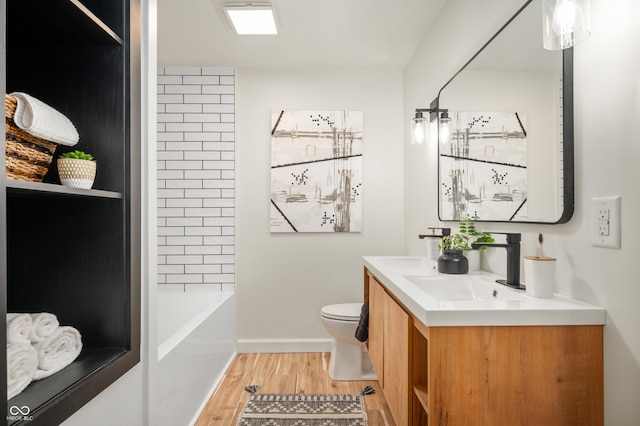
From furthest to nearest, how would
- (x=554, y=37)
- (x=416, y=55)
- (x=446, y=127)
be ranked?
(x=416, y=55) < (x=446, y=127) < (x=554, y=37)

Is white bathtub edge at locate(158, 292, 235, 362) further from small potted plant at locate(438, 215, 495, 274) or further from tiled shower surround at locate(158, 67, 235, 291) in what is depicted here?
small potted plant at locate(438, 215, 495, 274)

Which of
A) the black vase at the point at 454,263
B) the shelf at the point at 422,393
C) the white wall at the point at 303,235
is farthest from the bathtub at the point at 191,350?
the black vase at the point at 454,263

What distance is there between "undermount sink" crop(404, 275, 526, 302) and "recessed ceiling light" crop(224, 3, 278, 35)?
5.95 feet

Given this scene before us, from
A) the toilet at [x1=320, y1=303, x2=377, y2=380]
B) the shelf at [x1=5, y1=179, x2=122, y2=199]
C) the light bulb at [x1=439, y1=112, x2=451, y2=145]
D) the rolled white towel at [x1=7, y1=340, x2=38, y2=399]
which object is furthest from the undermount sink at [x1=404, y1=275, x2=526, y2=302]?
the rolled white towel at [x1=7, y1=340, x2=38, y2=399]

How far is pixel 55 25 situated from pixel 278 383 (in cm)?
245

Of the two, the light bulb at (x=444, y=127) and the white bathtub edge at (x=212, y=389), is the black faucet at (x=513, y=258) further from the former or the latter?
the white bathtub edge at (x=212, y=389)

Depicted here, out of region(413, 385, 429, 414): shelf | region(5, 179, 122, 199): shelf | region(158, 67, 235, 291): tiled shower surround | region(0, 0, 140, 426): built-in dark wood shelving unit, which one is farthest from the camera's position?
region(158, 67, 235, 291): tiled shower surround

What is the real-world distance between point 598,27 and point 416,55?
1988 mm

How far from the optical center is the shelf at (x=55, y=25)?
3.40ft

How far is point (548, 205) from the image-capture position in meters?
1.45

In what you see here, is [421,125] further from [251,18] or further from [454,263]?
[251,18]

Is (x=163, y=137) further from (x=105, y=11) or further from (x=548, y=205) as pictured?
(x=548, y=205)

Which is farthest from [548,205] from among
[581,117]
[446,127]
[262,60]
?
[262,60]

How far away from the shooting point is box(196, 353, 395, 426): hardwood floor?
2.36m
